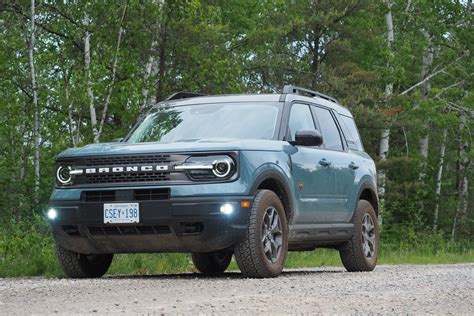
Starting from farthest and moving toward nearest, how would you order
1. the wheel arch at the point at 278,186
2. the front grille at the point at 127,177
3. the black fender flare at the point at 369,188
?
the black fender flare at the point at 369,188 → the wheel arch at the point at 278,186 → the front grille at the point at 127,177

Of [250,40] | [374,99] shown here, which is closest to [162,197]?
[250,40]

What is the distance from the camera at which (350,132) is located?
12977 mm

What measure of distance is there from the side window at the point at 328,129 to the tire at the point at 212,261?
5.73 feet

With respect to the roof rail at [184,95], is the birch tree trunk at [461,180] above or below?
below

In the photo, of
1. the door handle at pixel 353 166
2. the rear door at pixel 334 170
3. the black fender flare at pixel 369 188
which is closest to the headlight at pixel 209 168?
the rear door at pixel 334 170

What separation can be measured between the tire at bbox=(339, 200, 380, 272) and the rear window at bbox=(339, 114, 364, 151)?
78 cm

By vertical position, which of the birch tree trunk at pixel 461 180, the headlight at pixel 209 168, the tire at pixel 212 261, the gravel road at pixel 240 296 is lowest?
the birch tree trunk at pixel 461 180

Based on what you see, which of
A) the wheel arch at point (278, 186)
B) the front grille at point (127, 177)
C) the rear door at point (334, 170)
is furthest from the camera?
the rear door at point (334, 170)

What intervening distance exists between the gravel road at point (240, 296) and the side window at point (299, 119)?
1.80m

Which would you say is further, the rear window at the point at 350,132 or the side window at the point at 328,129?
the rear window at the point at 350,132

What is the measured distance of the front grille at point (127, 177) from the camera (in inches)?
378

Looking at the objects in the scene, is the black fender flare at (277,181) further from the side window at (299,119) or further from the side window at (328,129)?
the side window at (328,129)

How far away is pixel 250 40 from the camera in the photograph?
32.2 metres

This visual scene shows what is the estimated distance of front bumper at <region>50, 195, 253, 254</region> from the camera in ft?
30.9
